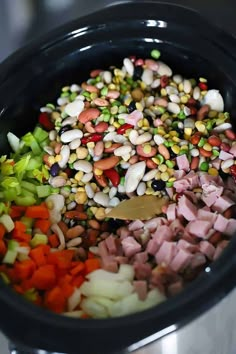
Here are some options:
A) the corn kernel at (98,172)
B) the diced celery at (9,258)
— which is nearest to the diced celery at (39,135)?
the corn kernel at (98,172)

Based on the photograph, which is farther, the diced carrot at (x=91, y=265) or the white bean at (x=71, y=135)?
the white bean at (x=71, y=135)

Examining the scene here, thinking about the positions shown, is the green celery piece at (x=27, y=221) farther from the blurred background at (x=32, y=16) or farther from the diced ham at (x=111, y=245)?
the blurred background at (x=32, y=16)

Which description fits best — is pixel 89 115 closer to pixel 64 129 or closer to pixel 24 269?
pixel 64 129

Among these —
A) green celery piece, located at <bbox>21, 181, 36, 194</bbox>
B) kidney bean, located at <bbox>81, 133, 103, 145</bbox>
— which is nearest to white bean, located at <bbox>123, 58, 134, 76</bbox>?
kidney bean, located at <bbox>81, 133, 103, 145</bbox>

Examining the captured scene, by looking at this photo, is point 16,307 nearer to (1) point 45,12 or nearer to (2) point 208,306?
(2) point 208,306

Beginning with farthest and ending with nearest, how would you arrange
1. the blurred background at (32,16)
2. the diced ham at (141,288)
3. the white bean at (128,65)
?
the blurred background at (32,16) < the white bean at (128,65) < the diced ham at (141,288)

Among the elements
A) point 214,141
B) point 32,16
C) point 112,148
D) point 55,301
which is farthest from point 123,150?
point 32,16
